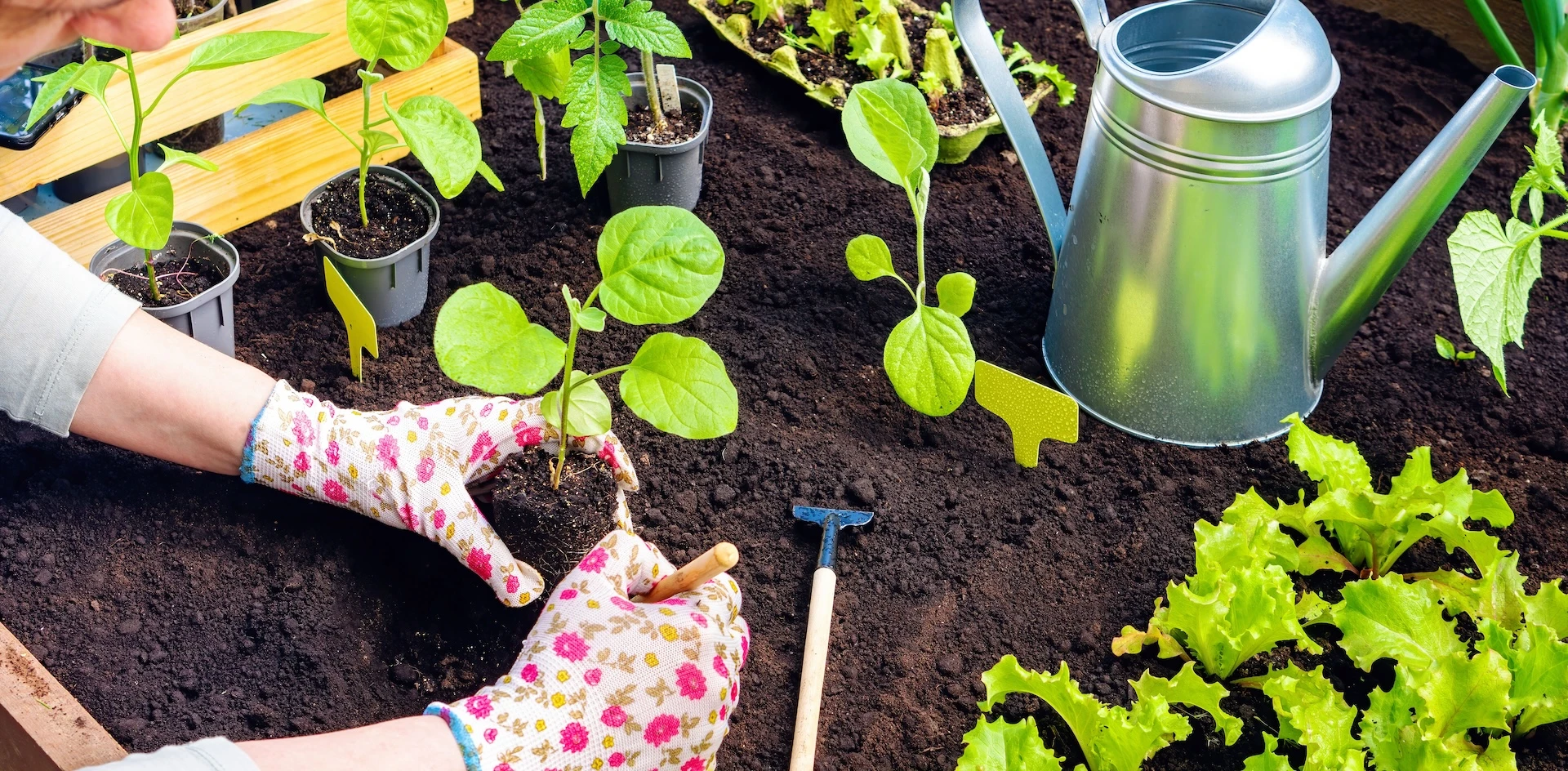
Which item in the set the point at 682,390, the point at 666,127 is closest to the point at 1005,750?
the point at 682,390

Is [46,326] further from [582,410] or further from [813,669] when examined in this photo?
[813,669]

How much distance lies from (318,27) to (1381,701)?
144 centimetres

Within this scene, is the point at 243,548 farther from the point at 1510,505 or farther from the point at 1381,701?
the point at 1510,505

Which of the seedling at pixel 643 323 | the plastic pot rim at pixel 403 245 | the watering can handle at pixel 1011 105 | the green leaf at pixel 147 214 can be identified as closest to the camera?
the seedling at pixel 643 323

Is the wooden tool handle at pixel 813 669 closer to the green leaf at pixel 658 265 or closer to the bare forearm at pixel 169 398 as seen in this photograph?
the green leaf at pixel 658 265

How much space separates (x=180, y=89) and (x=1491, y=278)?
1475mm

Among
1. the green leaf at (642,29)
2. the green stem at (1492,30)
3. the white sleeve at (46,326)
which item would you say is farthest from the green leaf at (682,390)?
the green stem at (1492,30)

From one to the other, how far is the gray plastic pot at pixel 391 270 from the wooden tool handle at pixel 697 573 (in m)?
0.53

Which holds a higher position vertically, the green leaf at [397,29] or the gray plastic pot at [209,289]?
the green leaf at [397,29]

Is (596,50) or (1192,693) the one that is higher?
(596,50)

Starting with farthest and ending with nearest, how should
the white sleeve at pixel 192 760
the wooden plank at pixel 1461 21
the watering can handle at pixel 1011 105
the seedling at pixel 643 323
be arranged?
the wooden plank at pixel 1461 21 < the watering can handle at pixel 1011 105 < the seedling at pixel 643 323 < the white sleeve at pixel 192 760

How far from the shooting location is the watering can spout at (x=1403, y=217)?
1057 millimetres

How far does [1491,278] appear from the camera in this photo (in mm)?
1161

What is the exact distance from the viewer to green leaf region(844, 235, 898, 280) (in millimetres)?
1284
